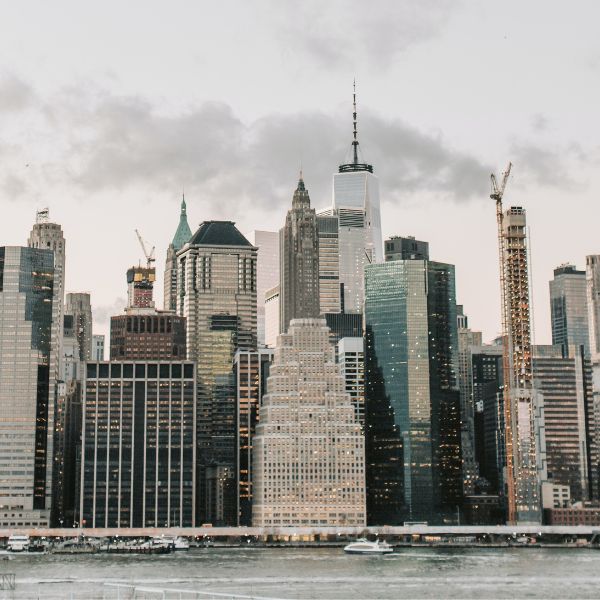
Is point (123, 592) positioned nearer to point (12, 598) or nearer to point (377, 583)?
point (12, 598)

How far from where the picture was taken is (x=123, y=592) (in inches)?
6358

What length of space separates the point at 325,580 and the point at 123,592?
138 feet

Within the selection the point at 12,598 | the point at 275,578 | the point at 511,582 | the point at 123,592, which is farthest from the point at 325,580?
the point at 12,598

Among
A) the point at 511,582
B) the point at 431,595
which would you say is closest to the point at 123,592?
the point at 431,595

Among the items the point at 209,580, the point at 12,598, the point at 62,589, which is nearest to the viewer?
the point at 12,598

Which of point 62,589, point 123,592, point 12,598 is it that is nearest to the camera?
point 12,598

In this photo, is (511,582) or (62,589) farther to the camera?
(511,582)

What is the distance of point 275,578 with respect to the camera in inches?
7638

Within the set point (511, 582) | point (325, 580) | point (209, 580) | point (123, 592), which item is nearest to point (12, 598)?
point (123, 592)

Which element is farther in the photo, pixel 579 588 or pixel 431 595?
pixel 579 588

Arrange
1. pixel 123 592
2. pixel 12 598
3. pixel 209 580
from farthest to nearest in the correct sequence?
pixel 209 580, pixel 123 592, pixel 12 598

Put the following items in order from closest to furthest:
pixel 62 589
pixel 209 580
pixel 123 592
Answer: pixel 123 592
pixel 62 589
pixel 209 580

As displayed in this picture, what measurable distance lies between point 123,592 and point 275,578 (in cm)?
3846

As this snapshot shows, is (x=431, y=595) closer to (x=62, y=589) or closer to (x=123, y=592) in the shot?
(x=123, y=592)
